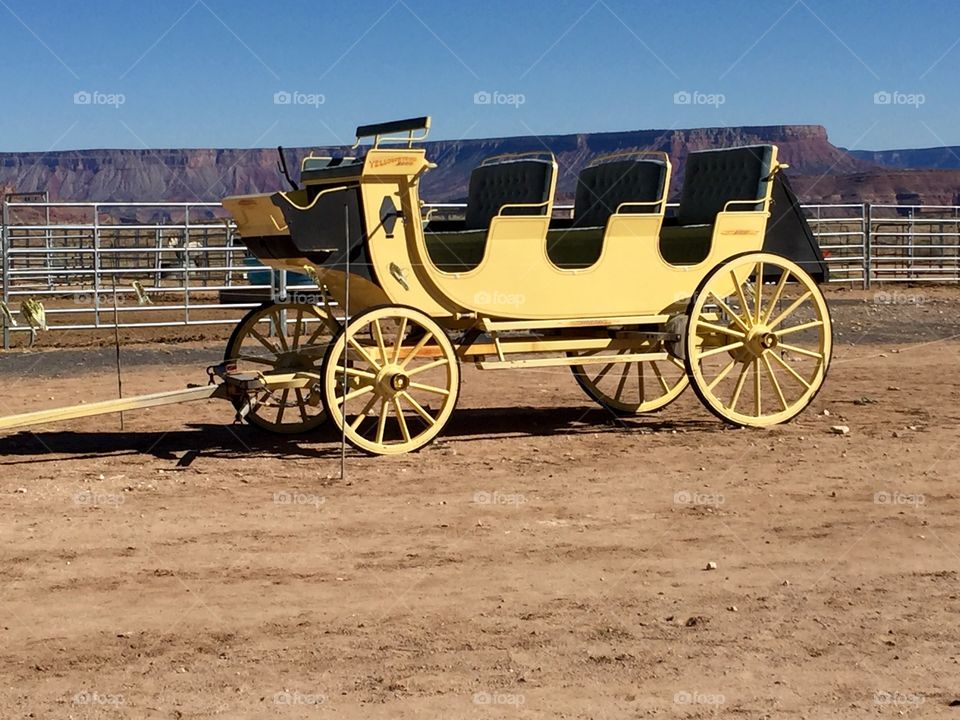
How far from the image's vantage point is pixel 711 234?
990 centimetres

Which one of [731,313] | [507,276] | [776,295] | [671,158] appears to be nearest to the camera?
[507,276]

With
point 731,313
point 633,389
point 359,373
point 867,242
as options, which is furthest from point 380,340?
point 867,242

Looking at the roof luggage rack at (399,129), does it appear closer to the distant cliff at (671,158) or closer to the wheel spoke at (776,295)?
the wheel spoke at (776,295)

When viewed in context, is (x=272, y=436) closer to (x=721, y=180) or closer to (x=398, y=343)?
(x=398, y=343)

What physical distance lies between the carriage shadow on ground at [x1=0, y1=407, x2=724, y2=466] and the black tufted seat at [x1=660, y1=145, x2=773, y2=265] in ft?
4.13

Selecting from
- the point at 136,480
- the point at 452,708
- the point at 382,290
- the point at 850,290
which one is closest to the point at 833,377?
the point at 382,290

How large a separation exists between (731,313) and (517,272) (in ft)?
5.14

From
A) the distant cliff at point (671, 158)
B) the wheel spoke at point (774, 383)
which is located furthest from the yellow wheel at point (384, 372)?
the distant cliff at point (671, 158)

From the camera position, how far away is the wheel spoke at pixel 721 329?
9.62m

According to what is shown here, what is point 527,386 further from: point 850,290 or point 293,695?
point 850,290

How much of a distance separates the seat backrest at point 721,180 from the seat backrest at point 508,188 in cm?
144

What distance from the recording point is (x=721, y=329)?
31.7 feet

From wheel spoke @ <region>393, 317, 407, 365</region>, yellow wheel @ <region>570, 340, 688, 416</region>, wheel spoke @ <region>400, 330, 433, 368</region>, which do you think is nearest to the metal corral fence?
yellow wheel @ <region>570, 340, 688, 416</region>

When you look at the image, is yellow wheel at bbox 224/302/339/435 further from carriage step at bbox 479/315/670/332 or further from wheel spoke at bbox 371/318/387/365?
carriage step at bbox 479/315/670/332
